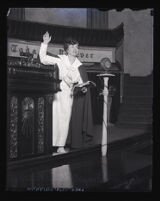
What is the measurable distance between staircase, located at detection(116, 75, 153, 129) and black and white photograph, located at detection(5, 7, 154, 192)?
0.01 meters

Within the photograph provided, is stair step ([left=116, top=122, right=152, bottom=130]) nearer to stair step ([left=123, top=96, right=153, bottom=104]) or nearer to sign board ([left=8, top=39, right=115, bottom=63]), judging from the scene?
stair step ([left=123, top=96, right=153, bottom=104])

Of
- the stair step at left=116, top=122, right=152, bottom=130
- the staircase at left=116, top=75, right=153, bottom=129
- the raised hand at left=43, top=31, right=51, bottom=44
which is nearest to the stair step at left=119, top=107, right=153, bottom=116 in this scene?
the staircase at left=116, top=75, right=153, bottom=129

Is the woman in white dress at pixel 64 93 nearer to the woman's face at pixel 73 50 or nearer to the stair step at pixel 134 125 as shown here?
the woman's face at pixel 73 50

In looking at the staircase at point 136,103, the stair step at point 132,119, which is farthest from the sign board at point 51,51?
the stair step at point 132,119

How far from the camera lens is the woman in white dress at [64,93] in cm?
329

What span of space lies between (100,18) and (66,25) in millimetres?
357

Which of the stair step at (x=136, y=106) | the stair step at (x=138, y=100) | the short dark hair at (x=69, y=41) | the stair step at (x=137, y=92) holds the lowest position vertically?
the stair step at (x=136, y=106)

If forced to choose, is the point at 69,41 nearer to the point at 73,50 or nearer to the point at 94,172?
the point at 73,50

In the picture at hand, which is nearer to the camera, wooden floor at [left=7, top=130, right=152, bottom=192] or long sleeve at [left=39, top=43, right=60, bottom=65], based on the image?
wooden floor at [left=7, top=130, right=152, bottom=192]

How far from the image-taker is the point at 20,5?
3.09m

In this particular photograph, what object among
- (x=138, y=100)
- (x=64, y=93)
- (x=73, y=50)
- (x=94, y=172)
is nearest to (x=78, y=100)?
(x=64, y=93)

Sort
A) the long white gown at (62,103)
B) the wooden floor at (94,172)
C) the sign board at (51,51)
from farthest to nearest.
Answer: the long white gown at (62,103) → the sign board at (51,51) → the wooden floor at (94,172)

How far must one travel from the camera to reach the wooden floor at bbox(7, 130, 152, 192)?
3018mm

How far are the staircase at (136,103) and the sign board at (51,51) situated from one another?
1.11 feet
